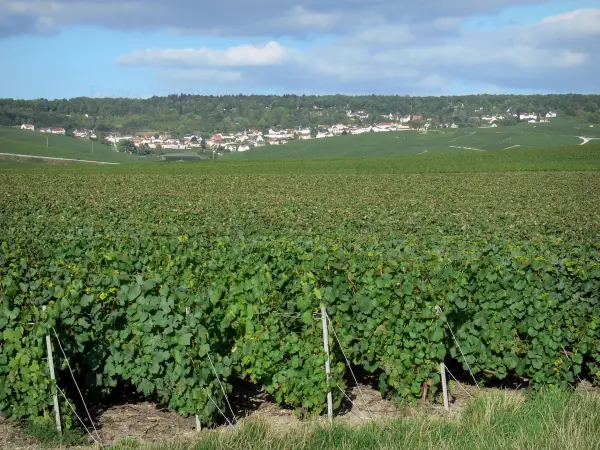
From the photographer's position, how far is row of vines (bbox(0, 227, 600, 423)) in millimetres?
7918

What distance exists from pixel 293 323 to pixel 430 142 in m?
110

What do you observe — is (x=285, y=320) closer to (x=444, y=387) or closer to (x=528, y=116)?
(x=444, y=387)

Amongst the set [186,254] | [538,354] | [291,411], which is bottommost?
[291,411]

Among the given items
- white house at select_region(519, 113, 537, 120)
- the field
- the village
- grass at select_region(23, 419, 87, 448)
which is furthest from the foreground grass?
white house at select_region(519, 113, 537, 120)

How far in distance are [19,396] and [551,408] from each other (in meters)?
5.33

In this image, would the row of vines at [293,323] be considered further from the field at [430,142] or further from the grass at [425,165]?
the field at [430,142]

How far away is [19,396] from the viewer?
25.2 feet

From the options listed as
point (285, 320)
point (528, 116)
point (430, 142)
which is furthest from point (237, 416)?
point (528, 116)

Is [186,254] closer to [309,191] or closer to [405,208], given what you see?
[405,208]

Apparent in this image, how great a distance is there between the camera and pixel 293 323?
8.92m

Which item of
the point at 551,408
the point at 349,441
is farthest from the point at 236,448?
the point at 551,408

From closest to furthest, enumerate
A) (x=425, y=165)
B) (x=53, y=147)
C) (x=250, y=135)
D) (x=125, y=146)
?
1. (x=425, y=165)
2. (x=53, y=147)
3. (x=125, y=146)
4. (x=250, y=135)

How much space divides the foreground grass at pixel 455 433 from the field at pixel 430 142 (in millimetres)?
98001

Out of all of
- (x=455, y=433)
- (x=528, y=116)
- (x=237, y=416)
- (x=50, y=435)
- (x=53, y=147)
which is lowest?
(x=53, y=147)
